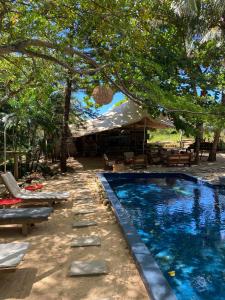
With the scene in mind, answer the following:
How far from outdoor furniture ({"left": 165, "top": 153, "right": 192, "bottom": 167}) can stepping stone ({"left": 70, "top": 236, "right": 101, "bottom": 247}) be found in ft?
38.5

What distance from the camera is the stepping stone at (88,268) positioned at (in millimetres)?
4312

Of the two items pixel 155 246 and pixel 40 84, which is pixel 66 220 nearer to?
pixel 155 246

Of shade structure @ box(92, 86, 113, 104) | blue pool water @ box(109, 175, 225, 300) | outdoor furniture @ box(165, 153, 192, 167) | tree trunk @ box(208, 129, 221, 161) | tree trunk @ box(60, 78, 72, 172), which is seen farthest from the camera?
tree trunk @ box(208, 129, 221, 161)

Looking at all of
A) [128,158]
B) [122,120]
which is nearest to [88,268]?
[128,158]

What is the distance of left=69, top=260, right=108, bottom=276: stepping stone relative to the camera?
4312 mm

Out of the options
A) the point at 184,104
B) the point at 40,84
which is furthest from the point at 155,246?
the point at 40,84

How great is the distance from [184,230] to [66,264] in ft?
12.3

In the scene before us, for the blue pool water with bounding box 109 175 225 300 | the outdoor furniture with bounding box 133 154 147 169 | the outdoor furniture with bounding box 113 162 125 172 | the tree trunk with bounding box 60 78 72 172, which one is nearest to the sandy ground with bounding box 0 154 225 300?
the blue pool water with bounding box 109 175 225 300

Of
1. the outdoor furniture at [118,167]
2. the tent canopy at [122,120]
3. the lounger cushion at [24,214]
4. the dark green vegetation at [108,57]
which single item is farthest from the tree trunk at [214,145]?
the lounger cushion at [24,214]

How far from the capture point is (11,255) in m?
4.12

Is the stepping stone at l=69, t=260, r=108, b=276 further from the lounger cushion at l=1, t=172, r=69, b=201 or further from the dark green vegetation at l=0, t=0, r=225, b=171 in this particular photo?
the dark green vegetation at l=0, t=0, r=225, b=171

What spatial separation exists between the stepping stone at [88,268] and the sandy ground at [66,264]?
92 mm

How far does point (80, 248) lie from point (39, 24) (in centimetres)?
544

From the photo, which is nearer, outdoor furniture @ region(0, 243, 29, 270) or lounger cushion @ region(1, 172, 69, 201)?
outdoor furniture @ region(0, 243, 29, 270)
